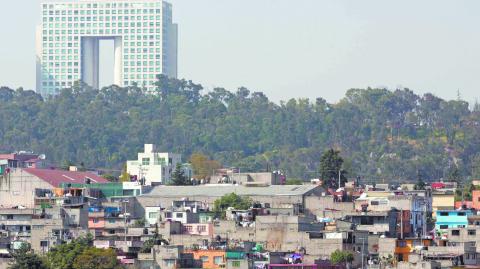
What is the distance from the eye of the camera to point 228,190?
8644 centimetres

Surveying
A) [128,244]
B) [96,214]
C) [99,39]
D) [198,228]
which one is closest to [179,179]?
[96,214]

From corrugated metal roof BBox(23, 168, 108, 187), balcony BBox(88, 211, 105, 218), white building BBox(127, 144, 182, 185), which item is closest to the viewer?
balcony BBox(88, 211, 105, 218)

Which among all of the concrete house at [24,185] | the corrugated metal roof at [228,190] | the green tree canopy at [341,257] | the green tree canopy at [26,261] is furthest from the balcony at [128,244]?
the concrete house at [24,185]

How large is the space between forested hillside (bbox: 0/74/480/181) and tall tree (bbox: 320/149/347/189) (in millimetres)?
32208

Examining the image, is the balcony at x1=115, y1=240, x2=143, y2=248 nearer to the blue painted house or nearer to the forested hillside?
the blue painted house

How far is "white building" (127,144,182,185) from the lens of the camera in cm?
10369

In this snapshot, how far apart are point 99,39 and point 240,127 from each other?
2547 cm

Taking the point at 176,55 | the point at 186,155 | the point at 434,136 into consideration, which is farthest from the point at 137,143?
the point at 176,55

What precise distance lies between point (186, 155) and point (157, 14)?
33700mm

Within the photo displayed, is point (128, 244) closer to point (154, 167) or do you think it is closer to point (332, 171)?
point (332, 171)

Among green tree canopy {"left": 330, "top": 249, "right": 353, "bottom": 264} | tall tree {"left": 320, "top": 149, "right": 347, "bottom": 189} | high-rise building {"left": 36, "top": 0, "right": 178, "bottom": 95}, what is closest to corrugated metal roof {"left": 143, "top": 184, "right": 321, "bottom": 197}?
tall tree {"left": 320, "top": 149, "right": 347, "bottom": 189}

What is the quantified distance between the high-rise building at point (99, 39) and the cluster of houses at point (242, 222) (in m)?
72.1

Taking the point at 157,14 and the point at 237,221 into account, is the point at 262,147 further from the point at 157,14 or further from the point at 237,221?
the point at 237,221

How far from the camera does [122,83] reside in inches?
6570
